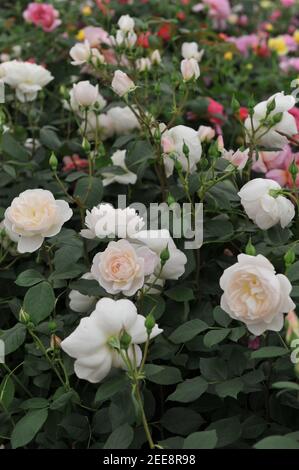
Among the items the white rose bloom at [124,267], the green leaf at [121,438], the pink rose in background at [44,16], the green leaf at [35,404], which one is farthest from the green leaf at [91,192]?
the pink rose in background at [44,16]

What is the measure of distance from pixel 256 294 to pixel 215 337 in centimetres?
11

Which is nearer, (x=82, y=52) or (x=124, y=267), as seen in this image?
(x=124, y=267)

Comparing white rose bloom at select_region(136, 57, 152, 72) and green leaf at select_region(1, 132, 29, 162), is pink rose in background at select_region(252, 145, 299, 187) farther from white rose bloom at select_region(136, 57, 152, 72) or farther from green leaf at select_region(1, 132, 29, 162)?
green leaf at select_region(1, 132, 29, 162)

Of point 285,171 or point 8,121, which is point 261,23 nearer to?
point 8,121

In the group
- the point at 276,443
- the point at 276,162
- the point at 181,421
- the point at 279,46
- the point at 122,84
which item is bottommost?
the point at 279,46

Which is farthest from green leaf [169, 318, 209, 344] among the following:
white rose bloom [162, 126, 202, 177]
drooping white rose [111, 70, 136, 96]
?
drooping white rose [111, 70, 136, 96]

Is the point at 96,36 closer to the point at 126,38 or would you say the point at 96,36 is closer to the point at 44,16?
the point at 44,16

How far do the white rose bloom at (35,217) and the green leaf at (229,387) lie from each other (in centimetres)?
37

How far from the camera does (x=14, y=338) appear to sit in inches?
45.7

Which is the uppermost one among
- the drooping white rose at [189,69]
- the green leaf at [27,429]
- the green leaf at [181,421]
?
the drooping white rose at [189,69]

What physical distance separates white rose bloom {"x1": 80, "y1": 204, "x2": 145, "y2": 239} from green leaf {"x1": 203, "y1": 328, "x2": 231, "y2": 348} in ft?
0.67

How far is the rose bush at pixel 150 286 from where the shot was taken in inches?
39.8

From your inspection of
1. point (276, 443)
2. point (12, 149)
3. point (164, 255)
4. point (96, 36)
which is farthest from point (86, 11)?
point (276, 443)

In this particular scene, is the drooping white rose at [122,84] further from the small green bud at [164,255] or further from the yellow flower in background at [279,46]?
the yellow flower in background at [279,46]
